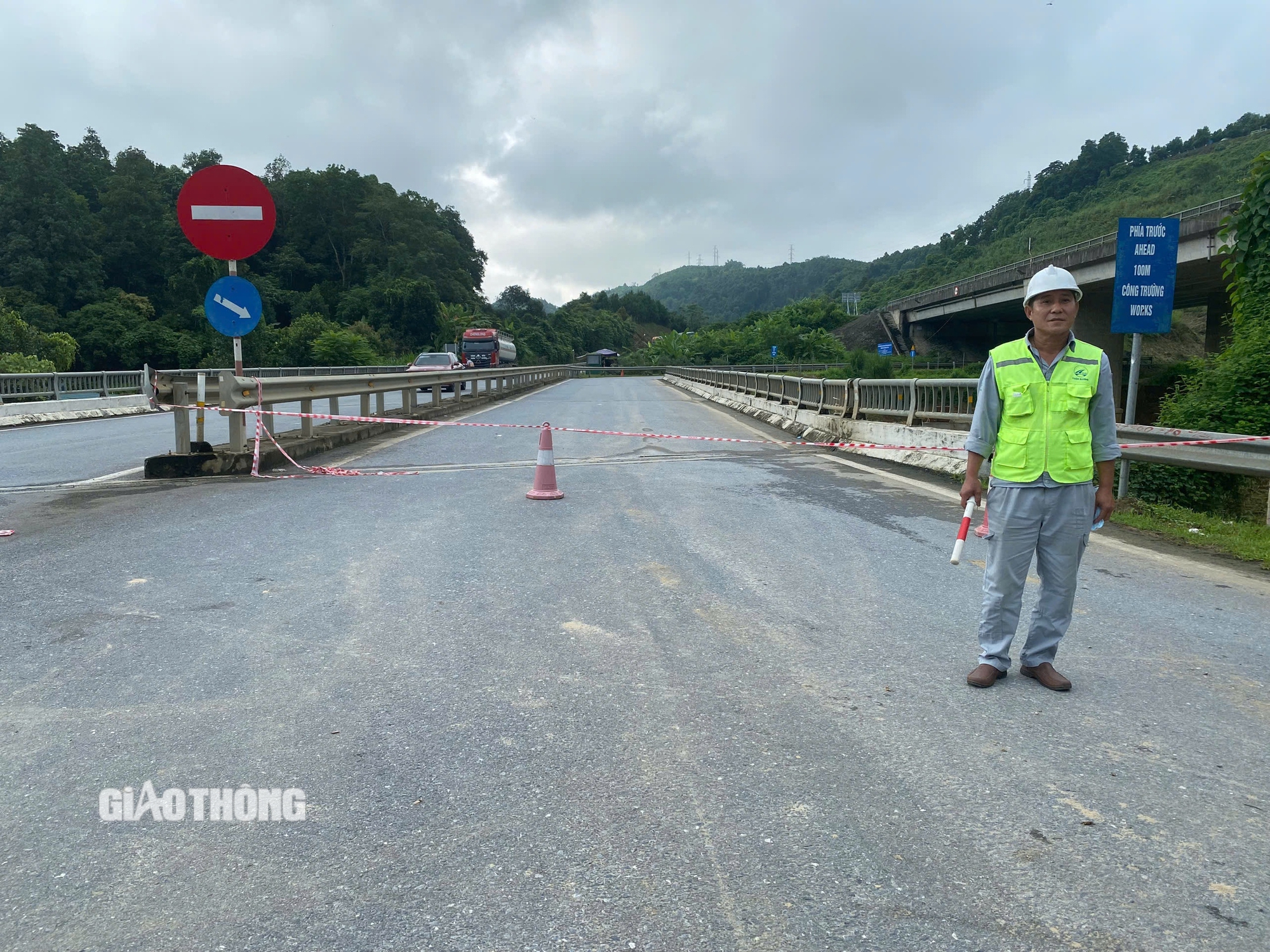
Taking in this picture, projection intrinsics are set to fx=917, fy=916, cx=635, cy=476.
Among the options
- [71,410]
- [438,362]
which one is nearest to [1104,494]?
[71,410]

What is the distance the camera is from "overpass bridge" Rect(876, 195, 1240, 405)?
37344mm

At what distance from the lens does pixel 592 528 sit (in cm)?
770

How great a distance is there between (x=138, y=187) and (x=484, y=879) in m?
98.5

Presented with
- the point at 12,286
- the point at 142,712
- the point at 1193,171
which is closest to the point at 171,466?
the point at 142,712

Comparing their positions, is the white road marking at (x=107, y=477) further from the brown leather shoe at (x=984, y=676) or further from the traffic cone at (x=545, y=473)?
the brown leather shoe at (x=984, y=676)

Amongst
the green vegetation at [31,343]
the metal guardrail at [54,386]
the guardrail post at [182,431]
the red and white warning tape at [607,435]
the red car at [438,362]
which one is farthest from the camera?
the green vegetation at [31,343]

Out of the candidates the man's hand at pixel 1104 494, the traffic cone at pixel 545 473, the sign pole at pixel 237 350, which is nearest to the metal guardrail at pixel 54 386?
the sign pole at pixel 237 350

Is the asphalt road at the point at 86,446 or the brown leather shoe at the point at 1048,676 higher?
the asphalt road at the point at 86,446

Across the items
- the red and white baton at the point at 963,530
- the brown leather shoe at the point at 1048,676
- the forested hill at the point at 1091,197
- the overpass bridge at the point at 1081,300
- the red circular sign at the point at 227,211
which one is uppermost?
the forested hill at the point at 1091,197

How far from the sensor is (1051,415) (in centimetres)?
420

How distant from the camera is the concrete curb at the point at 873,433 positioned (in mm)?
11797

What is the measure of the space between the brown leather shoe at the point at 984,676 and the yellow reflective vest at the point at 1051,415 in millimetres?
875

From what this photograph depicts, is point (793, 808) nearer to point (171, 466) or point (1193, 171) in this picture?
point (171, 466)

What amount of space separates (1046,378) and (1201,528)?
5.60m
